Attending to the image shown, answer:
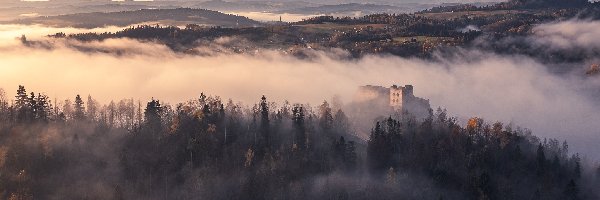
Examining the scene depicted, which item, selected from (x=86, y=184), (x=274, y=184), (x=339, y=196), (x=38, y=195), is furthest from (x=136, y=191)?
(x=339, y=196)

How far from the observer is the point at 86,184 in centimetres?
19012

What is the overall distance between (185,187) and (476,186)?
81546 millimetres

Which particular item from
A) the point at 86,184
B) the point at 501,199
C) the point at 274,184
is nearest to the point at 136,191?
the point at 86,184

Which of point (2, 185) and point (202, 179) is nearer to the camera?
point (2, 185)

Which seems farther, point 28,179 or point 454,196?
point 454,196

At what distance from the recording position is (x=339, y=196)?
626 feet

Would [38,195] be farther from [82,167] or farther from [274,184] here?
[274,184]

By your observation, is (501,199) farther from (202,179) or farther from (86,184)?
(86,184)

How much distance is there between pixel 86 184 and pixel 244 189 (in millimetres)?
42563

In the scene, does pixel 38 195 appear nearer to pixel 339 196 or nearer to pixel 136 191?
pixel 136 191

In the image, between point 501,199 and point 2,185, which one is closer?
point 2,185

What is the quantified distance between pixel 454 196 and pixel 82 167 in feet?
342

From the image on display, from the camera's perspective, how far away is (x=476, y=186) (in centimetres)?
19788

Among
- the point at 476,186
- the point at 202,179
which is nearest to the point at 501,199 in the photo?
the point at 476,186
